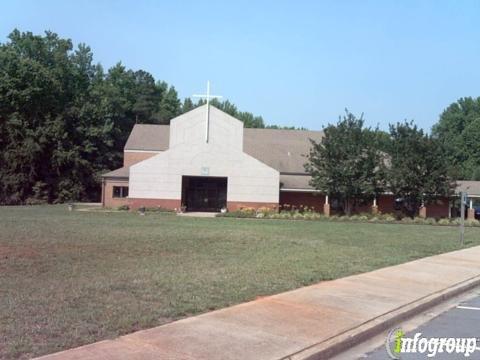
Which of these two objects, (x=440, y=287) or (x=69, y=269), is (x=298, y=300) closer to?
(x=440, y=287)

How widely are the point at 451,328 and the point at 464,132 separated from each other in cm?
9602

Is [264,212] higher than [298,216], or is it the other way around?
[264,212]

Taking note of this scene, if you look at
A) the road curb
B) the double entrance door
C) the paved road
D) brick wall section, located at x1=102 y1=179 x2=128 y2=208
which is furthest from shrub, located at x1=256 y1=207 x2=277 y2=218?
the paved road

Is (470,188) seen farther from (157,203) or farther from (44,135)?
(44,135)

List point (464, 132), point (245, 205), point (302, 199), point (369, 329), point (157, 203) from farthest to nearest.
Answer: point (464, 132)
point (302, 199)
point (245, 205)
point (157, 203)
point (369, 329)

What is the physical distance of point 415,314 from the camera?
10.2 meters

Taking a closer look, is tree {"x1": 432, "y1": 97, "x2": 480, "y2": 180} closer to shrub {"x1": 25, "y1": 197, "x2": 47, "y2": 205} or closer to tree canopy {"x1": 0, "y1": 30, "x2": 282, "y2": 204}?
tree canopy {"x1": 0, "y1": 30, "x2": 282, "y2": 204}

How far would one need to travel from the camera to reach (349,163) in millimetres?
44750

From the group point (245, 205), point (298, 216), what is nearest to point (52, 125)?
point (245, 205)

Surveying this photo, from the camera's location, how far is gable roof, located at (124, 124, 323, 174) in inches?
2302

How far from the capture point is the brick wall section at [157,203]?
1932 inches

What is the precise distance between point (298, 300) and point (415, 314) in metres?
1.97

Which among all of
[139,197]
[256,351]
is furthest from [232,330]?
[139,197]

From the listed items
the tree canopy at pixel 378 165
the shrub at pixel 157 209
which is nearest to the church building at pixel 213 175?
the shrub at pixel 157 209
